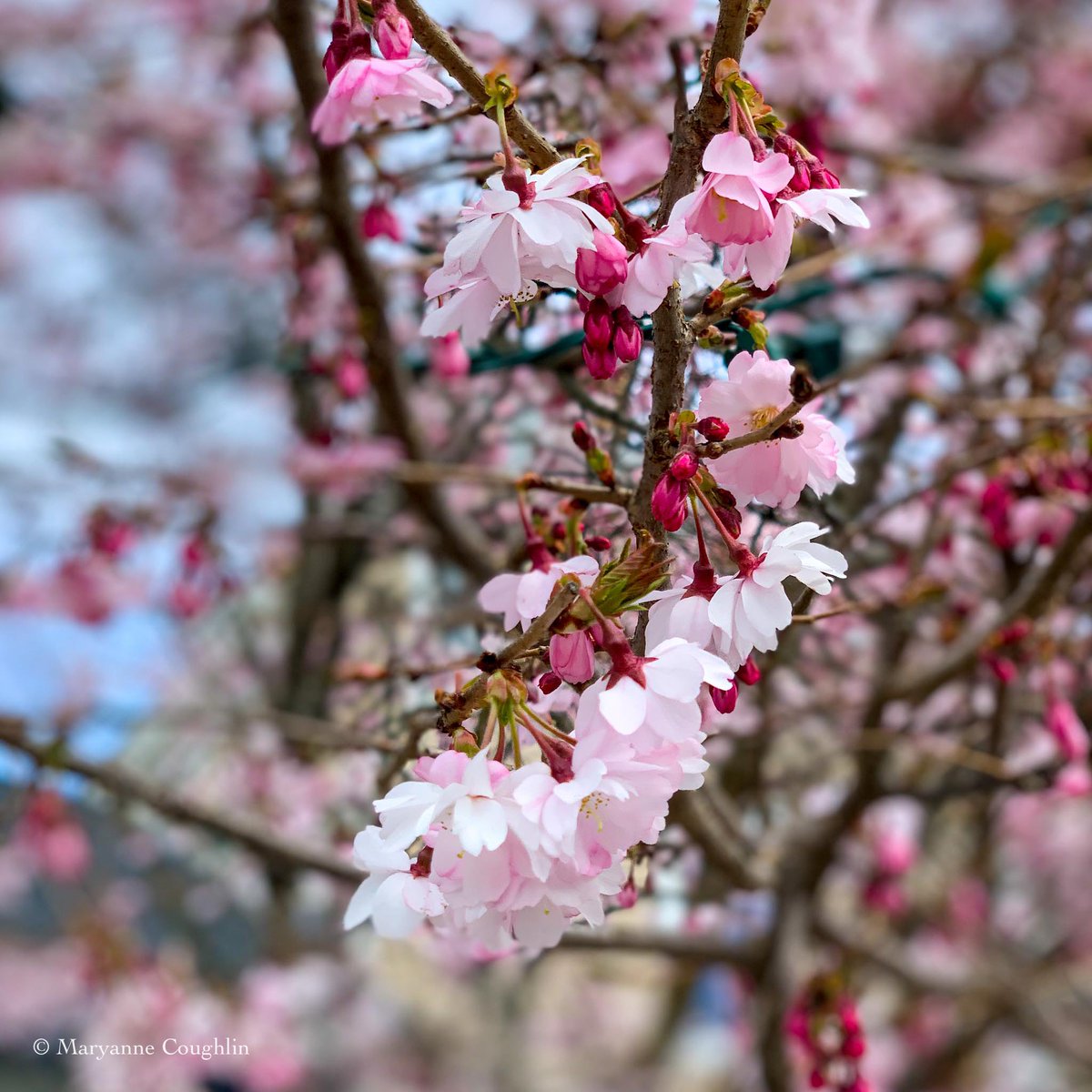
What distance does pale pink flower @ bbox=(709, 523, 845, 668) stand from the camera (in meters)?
0.71

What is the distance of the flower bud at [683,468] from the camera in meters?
0.72

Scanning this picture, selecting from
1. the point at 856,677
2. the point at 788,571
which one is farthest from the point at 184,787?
the point at 788,571

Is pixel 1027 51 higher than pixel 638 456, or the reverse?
pixel 1027 51

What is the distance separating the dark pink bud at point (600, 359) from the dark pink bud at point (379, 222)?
0.78 meters

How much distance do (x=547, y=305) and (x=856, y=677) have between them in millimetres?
1082

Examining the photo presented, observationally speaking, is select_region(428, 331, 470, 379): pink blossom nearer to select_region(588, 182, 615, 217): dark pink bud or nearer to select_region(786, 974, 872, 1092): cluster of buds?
select_region(588, 182, 615, 217): dark pink bud

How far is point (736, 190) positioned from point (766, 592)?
0.26 metres

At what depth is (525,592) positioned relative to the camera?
0.88 m

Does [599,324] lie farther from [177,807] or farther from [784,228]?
[177,807]

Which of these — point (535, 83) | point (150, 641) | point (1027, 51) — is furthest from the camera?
point (1027, 51)

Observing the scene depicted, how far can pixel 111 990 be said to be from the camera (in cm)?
314

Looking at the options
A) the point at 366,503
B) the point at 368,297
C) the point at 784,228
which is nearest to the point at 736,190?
the point at 784,228

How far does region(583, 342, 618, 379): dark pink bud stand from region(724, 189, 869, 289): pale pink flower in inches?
4.5

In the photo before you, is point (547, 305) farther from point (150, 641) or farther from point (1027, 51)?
point (1027, 51)
